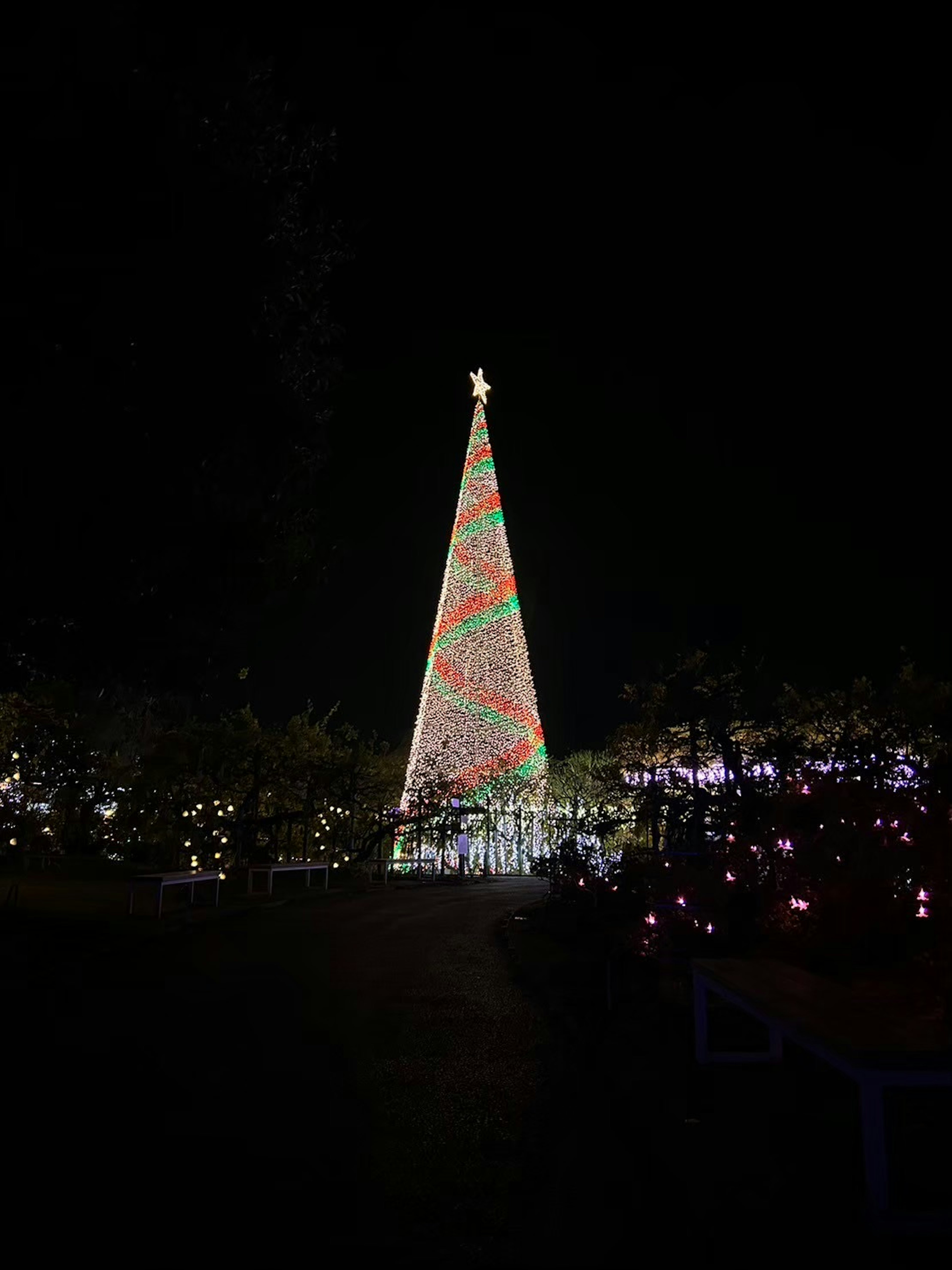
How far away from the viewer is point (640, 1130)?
3.91m

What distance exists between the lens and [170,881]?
12531 millimetres

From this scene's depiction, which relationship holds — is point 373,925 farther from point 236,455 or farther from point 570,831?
point 236,455

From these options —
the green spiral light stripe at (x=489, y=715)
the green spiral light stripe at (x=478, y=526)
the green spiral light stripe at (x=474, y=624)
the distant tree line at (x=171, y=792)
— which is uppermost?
the green spiral light stripe at (x=478, y=526)

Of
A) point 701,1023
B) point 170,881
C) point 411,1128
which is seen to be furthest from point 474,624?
point 411,1128

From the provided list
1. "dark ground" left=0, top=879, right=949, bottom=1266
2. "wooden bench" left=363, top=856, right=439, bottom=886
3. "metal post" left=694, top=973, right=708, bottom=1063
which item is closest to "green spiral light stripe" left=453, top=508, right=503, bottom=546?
"wooden bench" left=363, top=856, right=439, bottom=886

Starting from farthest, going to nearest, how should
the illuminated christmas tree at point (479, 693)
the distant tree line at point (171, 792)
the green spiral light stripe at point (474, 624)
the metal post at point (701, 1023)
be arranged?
the green spiral light stripe at point (474, 624)
the illuminated christmas tree at point (479, 693)
the distant tree line at point (171, 792)
the metal post at point (701, 1023)

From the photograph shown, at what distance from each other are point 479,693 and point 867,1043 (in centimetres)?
2250

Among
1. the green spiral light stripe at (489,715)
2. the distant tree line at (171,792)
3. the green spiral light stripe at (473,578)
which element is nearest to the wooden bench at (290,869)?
the distant tree line at (171,792)

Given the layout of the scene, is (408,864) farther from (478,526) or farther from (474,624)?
(478,526)

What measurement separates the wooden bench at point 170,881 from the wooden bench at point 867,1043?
1010 cm

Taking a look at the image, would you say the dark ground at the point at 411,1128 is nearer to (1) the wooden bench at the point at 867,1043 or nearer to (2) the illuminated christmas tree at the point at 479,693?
(1) the wooden bench at the point at 867,1043

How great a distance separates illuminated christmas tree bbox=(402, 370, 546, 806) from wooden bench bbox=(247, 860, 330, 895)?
224 inches

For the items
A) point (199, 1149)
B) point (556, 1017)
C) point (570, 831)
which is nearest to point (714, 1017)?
point (556, 1017)

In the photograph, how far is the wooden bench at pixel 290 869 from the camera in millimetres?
16781
